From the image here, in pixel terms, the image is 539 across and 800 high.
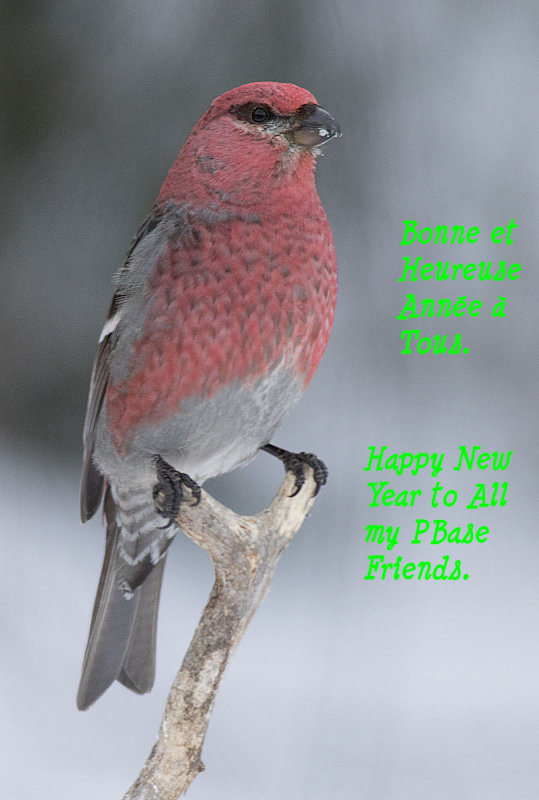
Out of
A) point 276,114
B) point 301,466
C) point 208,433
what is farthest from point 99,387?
point 276,114

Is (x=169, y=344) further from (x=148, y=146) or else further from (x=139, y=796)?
(x=148, y=146)

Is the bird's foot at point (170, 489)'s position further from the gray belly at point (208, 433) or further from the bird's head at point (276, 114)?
the bird's head at point (276, 114)

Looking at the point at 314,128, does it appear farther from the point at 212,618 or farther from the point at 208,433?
the point at 212,618

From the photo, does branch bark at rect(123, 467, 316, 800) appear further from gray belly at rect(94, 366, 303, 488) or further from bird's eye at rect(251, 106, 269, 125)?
bird's eye at rect(251, 106, 269, 125)

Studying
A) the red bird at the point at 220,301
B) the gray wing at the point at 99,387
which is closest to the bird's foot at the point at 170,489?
the red bird at the point at 220,301

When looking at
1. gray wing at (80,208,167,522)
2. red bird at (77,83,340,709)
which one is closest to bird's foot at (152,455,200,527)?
red bird at (77,83,340,709)

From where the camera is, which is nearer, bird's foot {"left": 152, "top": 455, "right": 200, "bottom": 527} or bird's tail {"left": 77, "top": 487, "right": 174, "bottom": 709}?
bird's foot {"left": 152, "top": 455, "right": 200, "bottom": 527}

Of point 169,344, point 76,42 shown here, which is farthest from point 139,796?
point 76,42
